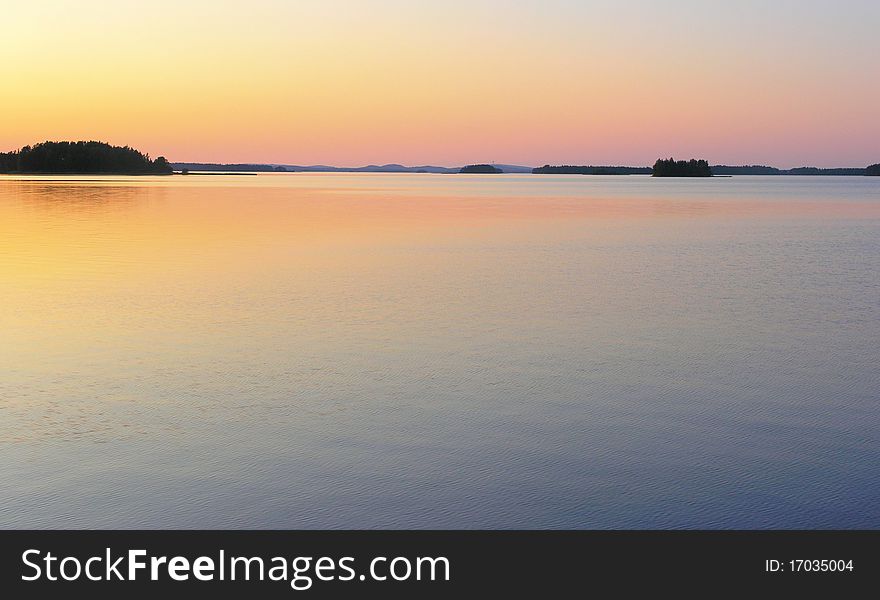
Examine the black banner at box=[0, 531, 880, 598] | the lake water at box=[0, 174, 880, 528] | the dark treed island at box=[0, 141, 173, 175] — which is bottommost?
the black banner at box=[0, 531, 880, 598]

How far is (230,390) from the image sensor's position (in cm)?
793

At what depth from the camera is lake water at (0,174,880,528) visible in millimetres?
5402

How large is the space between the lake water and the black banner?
18cm

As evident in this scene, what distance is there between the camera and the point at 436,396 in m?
7.75

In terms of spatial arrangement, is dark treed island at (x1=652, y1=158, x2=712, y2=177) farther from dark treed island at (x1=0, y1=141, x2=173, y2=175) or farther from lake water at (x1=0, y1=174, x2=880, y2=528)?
lake water at (x1=0, y1=174, x2=880, y2=528)

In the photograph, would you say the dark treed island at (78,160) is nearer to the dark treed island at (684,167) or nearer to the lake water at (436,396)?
the dark treed island at (684,167)

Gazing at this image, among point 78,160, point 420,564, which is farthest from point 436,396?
point 78,160

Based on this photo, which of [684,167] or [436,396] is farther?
[684,167]

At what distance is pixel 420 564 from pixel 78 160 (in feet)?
523

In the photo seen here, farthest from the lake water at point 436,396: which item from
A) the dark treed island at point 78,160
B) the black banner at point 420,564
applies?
the dark treed island at point 78,160

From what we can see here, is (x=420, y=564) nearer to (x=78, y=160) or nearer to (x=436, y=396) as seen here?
(x=436, y=396)

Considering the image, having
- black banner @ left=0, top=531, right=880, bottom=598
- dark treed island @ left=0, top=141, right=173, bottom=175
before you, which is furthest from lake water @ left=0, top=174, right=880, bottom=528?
dark treed island @ left=0, top=141, right=173, bottom=175

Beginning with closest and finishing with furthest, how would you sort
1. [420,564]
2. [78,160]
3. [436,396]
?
[420,564]
[436,396]
[78,160]

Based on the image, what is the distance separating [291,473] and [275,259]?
13.1 meters
